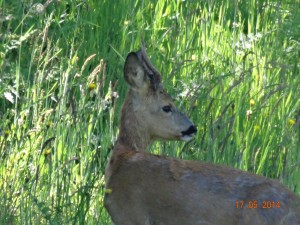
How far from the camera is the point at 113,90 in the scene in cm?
780

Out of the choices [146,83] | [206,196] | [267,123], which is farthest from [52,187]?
[267,123]

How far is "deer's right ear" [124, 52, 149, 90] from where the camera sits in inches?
289

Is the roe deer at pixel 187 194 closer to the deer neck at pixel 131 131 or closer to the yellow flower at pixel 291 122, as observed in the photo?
the deer neck at pixel 131 131

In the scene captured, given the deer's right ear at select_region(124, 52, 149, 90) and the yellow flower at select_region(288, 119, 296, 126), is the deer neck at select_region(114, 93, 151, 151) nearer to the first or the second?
the deer's right ear at select_region(124, 52, 149, 90)

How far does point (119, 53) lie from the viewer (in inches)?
368

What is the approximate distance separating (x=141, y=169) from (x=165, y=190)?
0.27 m

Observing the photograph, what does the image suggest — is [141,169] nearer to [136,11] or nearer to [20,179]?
[20,179]

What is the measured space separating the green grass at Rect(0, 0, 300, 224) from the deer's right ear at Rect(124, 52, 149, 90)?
0.24 metres

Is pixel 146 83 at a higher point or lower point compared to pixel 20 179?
higher

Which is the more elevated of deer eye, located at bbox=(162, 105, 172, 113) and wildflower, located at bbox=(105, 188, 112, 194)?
deer eye, located at bbox=(162, 105, 172, 113)
